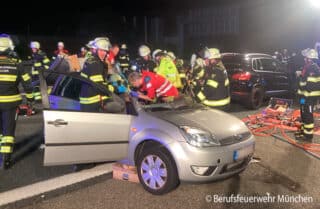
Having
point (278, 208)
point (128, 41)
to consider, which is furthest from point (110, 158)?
point (128, 41)

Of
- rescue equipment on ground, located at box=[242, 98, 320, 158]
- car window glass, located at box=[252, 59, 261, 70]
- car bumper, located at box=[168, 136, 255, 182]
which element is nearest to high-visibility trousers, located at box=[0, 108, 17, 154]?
car bumper, located at box=[168, 136, 255, 182]

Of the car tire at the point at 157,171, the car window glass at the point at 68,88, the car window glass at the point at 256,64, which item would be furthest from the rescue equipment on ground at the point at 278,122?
the car window glass at the point at 68,88

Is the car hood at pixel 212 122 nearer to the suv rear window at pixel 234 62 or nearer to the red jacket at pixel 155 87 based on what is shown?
the red jacket at pixel 155 87

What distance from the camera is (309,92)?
24.5 ft

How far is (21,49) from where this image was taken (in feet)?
95.4

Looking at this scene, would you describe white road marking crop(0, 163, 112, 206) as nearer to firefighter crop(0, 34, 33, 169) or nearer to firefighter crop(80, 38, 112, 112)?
firefighter crop(80, 38, 112, 112)

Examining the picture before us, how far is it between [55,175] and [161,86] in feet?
6.65

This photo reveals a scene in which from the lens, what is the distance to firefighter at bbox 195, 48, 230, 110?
6195 mm

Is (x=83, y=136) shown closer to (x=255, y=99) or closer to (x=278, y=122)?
(x=278, y=122)

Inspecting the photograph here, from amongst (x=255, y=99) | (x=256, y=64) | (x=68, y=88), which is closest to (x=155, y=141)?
(x=68, y=88)

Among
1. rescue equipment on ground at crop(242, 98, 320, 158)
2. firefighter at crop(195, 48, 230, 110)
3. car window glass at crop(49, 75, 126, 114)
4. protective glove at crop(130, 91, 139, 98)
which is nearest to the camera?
car window glass at crop(49, 75, 126, 114)

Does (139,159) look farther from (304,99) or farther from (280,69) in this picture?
(280,69)

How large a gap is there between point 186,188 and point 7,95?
2.97 metres

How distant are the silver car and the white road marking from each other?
27cm
